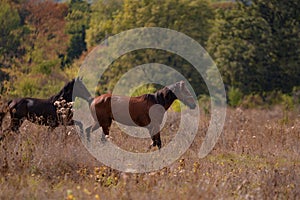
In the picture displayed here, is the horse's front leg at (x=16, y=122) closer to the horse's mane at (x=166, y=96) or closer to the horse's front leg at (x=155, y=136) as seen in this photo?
the horse's front leg at (x=155, y=136)

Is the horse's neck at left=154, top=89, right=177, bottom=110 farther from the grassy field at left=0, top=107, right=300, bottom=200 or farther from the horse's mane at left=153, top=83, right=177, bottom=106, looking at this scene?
the grassy field at left=0, top=107, right=300, bottom=200

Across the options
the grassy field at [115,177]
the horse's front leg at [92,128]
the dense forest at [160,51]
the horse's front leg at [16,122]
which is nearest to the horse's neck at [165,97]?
the grassy field at [115,177]

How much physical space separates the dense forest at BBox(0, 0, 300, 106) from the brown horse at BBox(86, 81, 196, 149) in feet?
14.9

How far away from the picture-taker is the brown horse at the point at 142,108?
11.5 m

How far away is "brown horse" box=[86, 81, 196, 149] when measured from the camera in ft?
37.8

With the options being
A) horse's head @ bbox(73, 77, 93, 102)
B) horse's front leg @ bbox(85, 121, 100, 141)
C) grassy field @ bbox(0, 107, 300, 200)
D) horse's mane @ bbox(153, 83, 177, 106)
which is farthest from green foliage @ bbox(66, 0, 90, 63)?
grassy field @ bbox(0, 107, 300, 200)

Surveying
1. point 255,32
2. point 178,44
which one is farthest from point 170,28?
point 255,32

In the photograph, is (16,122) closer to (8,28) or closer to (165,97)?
(165,97)

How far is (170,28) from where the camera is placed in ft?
115

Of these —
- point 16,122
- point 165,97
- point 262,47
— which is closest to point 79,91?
point 16,122

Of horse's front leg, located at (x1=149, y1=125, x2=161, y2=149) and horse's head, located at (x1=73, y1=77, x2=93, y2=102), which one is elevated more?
horse's head, located at (x1=73, y1=77, x2=93, y2=102)

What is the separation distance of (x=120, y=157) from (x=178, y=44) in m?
25.8

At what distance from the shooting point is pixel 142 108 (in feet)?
39.0

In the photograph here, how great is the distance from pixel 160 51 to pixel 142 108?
22968 millimetres
